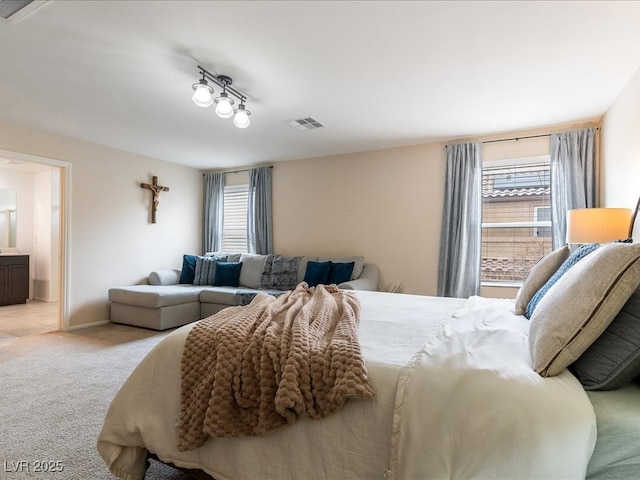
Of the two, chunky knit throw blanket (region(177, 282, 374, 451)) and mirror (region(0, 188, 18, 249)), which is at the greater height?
mirror (region(0, 188, 18, 249))

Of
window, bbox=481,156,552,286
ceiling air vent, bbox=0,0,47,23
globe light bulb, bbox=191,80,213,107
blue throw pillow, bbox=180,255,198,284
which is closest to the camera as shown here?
ceiling air vent, bbox=0,0,47,23

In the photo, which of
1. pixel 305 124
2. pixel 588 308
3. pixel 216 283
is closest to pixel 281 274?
pixel 216 283

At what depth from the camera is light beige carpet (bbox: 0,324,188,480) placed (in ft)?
5.46

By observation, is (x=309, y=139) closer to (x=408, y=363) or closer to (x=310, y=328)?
(x=310, y=328)

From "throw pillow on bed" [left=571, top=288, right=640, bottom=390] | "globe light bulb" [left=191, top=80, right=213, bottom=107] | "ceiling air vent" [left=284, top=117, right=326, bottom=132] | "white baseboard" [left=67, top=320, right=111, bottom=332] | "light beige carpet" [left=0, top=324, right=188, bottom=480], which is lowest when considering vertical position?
"white baseboard" [left=67, top=320, right=111, bottom=332]

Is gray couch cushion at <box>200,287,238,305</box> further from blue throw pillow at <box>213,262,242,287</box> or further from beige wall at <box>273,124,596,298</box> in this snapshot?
beige wall at <box>273,124,596,298</box>

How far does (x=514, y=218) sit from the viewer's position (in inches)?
159

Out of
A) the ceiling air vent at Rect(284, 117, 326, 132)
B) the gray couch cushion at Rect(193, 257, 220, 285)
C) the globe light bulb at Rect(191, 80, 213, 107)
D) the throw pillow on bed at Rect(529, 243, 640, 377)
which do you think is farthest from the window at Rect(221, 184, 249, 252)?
the throw pillow on bed at Rect(529, 243, 640, 377)

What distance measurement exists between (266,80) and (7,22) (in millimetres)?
1586

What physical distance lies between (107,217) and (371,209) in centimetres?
358

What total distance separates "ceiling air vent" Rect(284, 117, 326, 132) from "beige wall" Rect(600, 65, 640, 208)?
8.61ft

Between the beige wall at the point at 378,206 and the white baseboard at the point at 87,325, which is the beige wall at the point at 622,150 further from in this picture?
the white baseboard at the point at 87,325

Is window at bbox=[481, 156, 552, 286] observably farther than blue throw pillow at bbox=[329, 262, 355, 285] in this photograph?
No

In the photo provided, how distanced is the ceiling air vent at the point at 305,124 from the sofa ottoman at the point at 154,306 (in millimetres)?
2491
